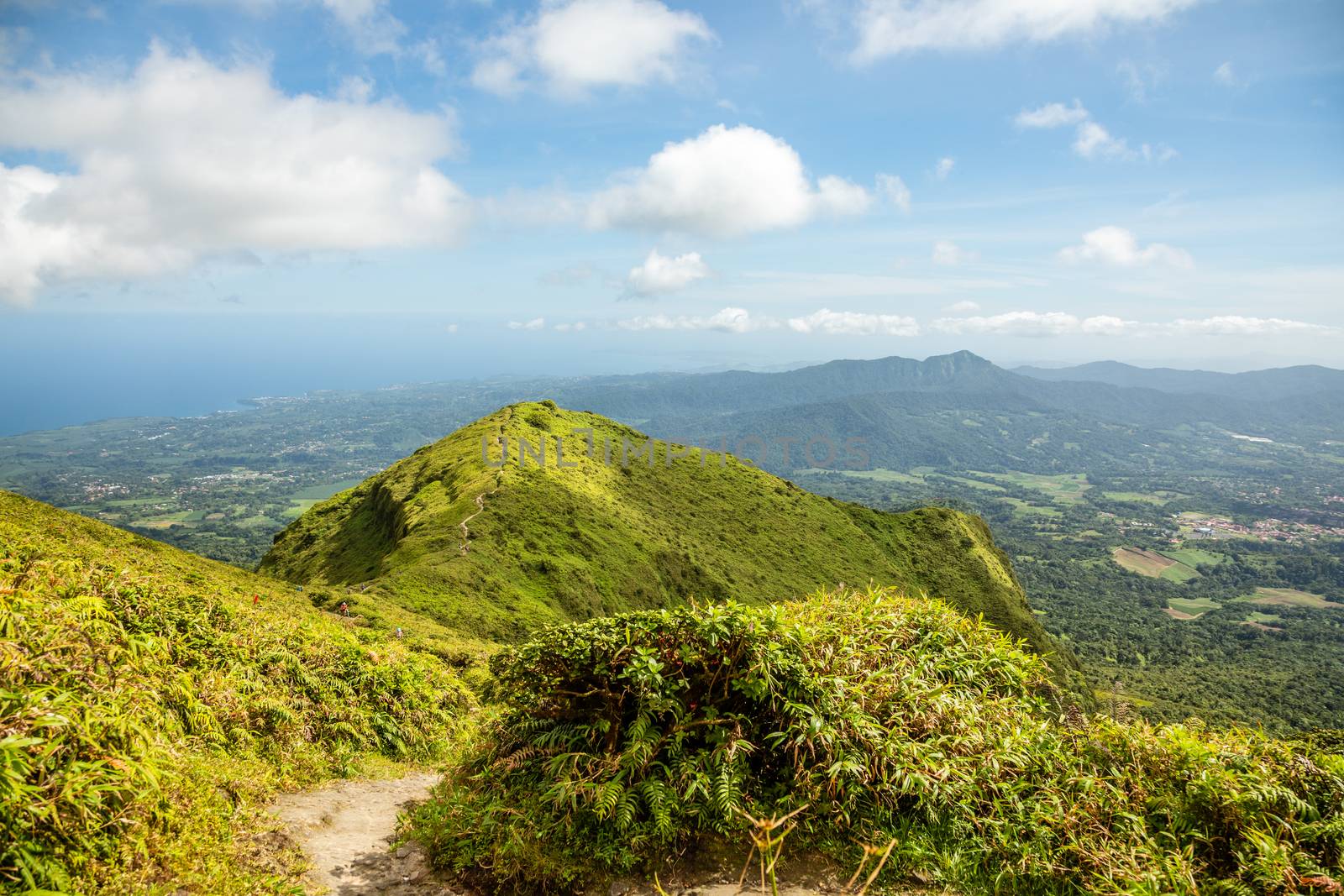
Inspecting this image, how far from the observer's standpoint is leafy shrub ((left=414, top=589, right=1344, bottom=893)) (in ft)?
16.3

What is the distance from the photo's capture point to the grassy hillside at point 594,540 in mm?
36781

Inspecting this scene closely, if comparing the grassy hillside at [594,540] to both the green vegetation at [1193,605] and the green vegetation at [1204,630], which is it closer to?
the green vegetation at [1204,630]

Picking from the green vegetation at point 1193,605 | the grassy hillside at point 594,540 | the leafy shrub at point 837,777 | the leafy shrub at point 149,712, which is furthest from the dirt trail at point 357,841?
the green vegetation at point 1193,605

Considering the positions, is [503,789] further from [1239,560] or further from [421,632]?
[1239,560]

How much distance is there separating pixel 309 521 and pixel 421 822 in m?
64.2

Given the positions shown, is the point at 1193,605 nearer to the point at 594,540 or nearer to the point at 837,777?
the point at 594,540

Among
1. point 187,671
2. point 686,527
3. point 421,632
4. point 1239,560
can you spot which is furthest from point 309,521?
point 1239,560

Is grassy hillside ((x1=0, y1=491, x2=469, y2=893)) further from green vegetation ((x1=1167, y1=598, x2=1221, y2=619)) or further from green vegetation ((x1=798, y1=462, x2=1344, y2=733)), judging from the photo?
green vegetation ((x1=1167, y1=598, x2=1221, y2=619))

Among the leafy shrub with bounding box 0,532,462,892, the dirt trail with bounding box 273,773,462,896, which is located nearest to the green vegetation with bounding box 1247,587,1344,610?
the leafy shrub with bounding box 0,532,462,892

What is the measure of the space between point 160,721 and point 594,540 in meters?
44.0

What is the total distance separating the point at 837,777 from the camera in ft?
17.6

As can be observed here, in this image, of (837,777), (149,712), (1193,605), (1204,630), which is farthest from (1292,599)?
(149,712)

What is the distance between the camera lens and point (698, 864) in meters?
4.99

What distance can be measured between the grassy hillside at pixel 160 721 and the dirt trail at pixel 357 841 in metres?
0.35
